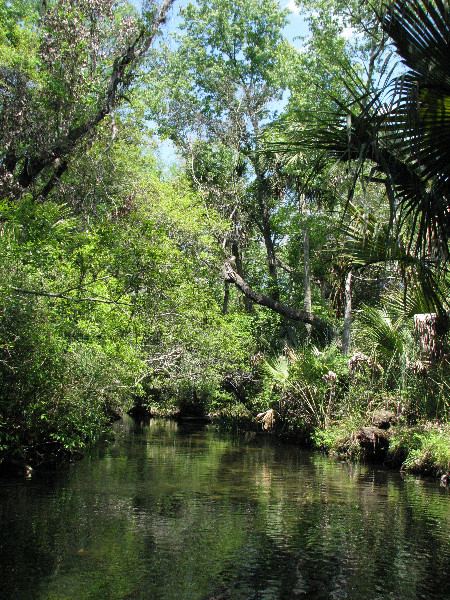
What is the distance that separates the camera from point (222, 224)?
2450cm

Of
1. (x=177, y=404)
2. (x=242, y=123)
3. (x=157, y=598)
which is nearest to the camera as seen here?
(x=157, y=598)

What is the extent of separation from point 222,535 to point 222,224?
18529 mm

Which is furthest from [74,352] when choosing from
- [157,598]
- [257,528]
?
[157,598]

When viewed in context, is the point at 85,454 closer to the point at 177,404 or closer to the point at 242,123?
the point at 177,404

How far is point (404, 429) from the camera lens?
12.7 m

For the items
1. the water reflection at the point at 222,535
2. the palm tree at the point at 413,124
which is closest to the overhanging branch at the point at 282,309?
the water reflection at the point at 222,535

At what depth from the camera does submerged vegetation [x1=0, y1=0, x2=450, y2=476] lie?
3.95m

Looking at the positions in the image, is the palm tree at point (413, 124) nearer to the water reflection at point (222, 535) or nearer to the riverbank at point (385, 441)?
the water reflection at point (222, 535)

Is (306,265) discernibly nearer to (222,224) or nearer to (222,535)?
(222,224)

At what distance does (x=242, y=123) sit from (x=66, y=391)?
63.6 feet

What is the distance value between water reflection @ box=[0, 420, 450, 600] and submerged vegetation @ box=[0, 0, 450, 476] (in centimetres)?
181

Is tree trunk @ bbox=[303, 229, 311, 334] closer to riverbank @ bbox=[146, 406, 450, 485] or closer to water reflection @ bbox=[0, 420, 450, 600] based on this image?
riverbank @ bbox=[146, 406, 450, 485]

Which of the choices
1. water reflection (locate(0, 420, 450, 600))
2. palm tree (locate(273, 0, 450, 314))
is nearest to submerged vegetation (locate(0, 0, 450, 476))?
palm tree (locate(273, 0, 450, 314))

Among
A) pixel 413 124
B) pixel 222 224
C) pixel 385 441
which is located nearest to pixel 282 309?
pixel 222 224
